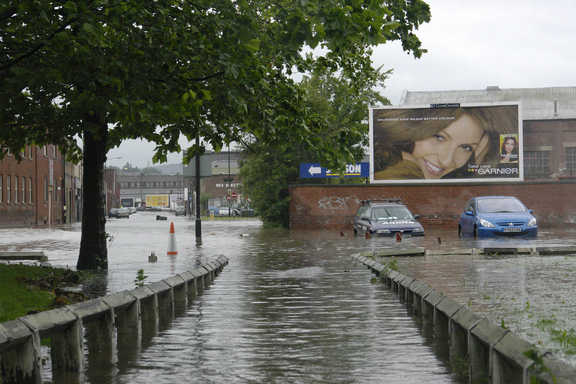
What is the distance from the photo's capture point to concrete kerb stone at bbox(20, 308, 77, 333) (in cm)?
695

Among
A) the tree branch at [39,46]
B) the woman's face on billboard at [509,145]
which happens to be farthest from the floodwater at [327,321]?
the woman's face on billboard at [509,145]

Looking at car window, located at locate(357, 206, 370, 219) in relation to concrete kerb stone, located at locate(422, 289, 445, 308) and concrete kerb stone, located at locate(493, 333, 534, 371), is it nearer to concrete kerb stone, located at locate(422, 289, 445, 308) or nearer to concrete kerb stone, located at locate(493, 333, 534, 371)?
concrete kerb stone, located at locate(422, 289, 445, 308)

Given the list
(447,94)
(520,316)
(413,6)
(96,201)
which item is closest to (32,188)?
(447,94)

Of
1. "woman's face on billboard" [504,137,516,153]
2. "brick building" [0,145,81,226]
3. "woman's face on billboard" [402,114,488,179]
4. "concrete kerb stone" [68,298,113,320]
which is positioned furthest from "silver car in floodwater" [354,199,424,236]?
"brick building" [0,145,81,226]

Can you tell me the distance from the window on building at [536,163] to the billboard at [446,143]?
1084 inches

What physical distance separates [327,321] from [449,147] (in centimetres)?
3879

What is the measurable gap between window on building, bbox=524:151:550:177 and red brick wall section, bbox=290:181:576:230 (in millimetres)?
26528

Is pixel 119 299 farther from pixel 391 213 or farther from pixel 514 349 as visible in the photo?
pixel 391 213

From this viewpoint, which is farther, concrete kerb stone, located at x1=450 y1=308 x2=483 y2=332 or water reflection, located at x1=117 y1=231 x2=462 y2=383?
concrete kerb stone, located at x1=450 y1=308 x2=483 y2=332

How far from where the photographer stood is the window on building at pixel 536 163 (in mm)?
73812

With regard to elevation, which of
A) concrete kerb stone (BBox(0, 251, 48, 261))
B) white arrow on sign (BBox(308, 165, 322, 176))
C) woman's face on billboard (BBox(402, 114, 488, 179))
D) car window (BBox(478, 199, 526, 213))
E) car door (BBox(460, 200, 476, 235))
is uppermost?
woman's face on billboard (BBox(402, 114, 488, 179))

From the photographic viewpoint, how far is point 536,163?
7475 centimetres

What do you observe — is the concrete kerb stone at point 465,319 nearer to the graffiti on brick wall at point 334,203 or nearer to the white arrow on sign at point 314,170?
the graffiti on brick wall at point 334,203

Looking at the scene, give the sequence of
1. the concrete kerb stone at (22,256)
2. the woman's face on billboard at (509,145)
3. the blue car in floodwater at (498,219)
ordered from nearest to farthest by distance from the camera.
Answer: the concrete kerb stone at (22,256) → the blue car in floodwater at (498,219) → the woman's face on billboard at (509,145)
